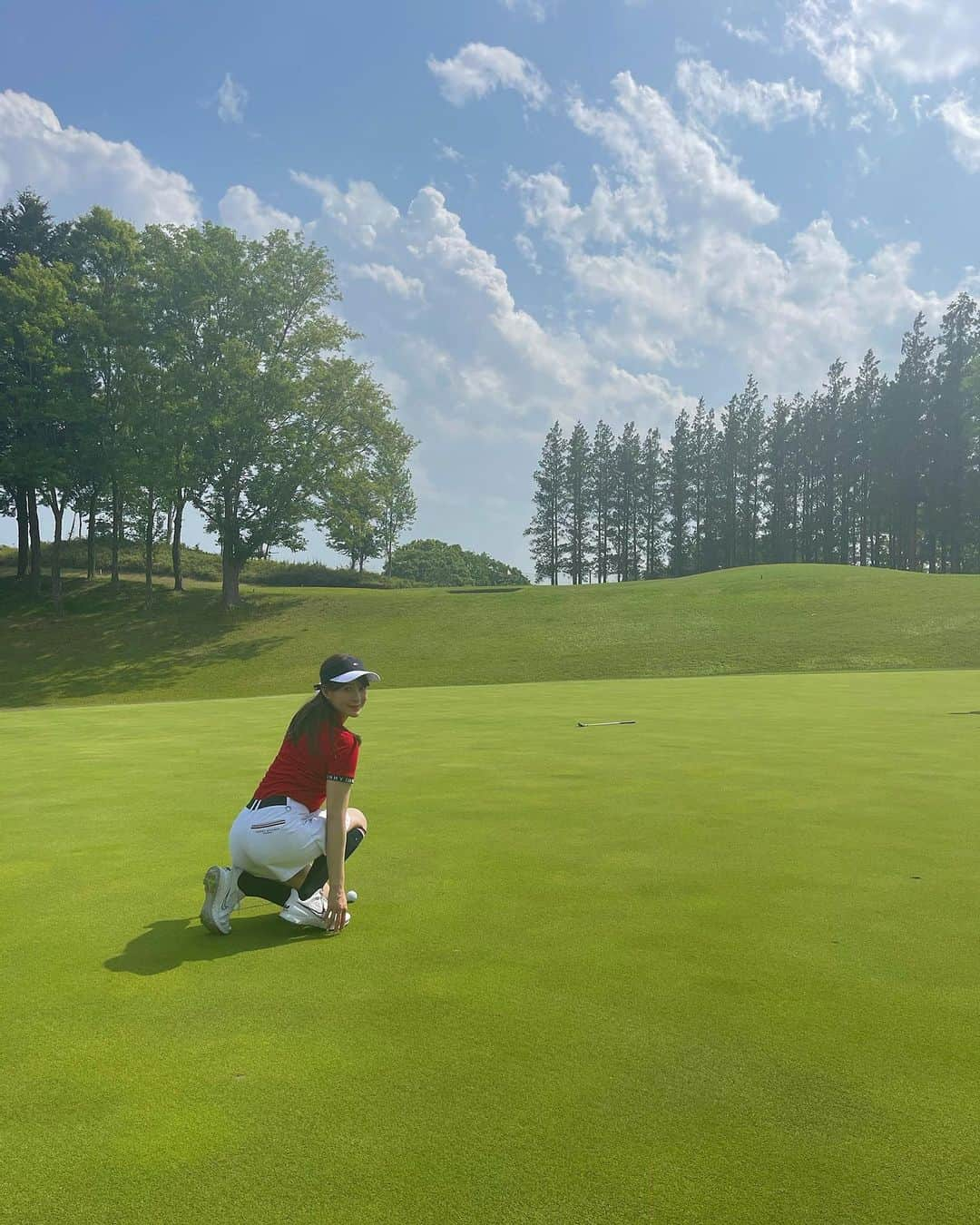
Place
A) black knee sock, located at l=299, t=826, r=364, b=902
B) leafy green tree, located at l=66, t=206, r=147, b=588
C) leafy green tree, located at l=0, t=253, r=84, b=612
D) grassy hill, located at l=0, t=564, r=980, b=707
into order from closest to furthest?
black knee sock, located at l=299, t=826, r=364, b=902
grassy hill, located at l=0, t=564, r=980, b=707
leafy green tree, located at l=0, t=253, r=84, b=612
leafy green tree, located at l=66, t=206, r=147, b=588

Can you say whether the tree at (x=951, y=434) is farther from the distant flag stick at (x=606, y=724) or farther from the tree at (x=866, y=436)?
the distant flag stick at (x=606, y=724)

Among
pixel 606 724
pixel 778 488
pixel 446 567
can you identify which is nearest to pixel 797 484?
pixel 778 488

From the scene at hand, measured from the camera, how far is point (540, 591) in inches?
2232

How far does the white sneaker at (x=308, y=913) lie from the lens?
19.3 ft

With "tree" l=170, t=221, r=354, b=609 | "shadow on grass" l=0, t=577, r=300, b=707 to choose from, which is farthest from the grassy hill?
"tree" l=170, t=221, r=354, b=609

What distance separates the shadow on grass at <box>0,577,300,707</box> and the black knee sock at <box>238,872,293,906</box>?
34.7m

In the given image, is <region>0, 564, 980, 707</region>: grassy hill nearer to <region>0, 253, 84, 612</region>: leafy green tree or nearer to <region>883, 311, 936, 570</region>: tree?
<region>0, 253, 84, 612</region>: leafy green tree

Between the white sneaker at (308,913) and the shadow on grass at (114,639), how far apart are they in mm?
35011

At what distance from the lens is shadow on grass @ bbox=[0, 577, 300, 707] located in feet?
131

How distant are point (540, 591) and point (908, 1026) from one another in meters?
52.5

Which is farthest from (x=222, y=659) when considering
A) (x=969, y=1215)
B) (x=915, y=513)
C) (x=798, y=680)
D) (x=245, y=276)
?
(x=915, y=513)

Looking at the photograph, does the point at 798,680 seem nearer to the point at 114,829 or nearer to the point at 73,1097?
the point at 114,829

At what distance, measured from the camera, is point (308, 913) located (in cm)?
591

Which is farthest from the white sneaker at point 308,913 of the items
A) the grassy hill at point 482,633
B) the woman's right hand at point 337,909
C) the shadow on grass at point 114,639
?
the shadow on grass at point 114,639
